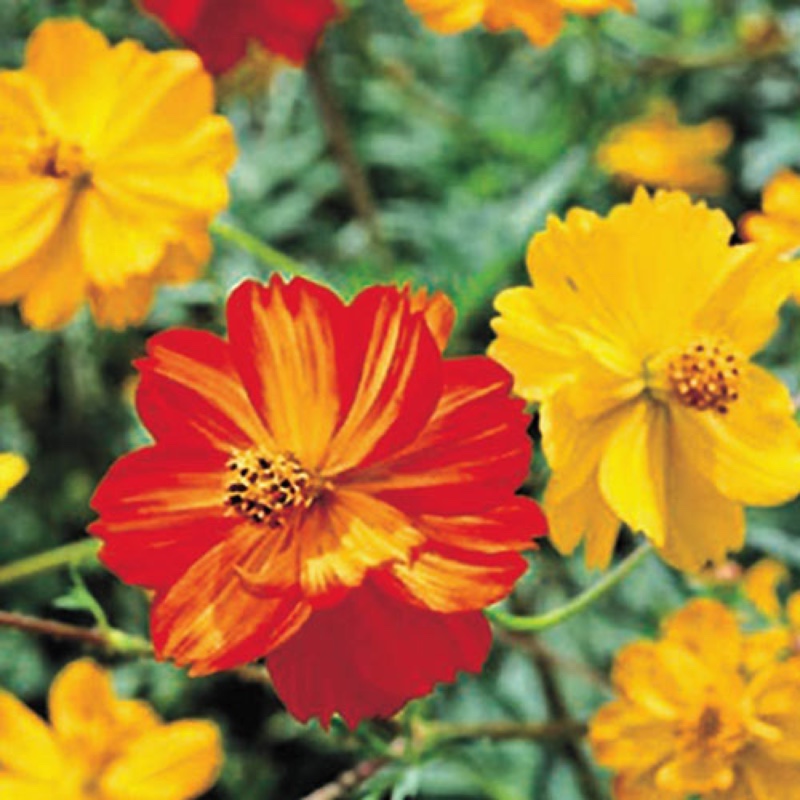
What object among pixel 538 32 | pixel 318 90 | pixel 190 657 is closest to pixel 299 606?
pixel 190 657

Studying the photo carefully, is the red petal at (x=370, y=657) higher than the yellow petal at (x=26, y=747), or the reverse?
the red petal at (x=370, y=657)

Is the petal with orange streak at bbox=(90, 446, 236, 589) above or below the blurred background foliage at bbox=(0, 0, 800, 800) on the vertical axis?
above

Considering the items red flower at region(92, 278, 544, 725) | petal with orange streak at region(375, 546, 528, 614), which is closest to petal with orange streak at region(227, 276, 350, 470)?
red flower at region(92, 278, 544, 725)

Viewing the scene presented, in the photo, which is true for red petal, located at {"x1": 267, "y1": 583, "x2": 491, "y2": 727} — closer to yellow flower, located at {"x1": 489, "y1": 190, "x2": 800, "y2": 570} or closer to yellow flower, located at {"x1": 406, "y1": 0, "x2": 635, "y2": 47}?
yellow flower, located at {"x1": 489, "y1": 190, "x2": 800, "y2": 570}

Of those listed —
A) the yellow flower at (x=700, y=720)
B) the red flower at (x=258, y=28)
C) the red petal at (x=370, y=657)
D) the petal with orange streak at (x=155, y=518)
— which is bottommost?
the yellow flower at (x=700, y=720)

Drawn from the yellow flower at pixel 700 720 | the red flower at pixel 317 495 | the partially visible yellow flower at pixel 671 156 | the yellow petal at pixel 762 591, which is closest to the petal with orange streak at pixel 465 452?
the red flower at pixel 317 495

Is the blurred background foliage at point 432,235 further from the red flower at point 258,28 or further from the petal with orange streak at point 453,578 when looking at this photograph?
the petal with orange streak at point 453,578

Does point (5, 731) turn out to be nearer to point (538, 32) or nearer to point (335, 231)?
point (538, 32)

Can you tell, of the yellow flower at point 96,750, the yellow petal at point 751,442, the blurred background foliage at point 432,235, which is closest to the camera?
the yellow petal at point 751,442
